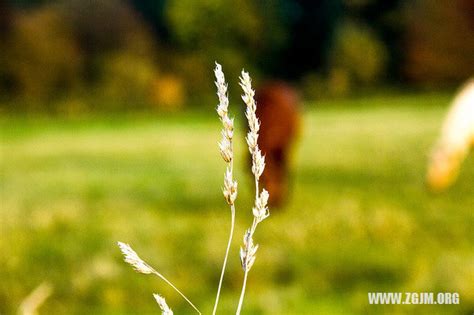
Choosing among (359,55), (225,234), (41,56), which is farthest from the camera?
(41,56)

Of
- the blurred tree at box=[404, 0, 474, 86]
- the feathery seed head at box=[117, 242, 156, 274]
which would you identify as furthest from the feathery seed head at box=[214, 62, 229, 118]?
the blurred tree at box=[404, 0, 474, 86]

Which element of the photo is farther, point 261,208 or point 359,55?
point 359,55

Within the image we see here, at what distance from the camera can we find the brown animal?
4.46 meters

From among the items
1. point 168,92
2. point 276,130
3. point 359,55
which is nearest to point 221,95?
point 276,130

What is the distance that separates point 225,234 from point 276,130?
983mm

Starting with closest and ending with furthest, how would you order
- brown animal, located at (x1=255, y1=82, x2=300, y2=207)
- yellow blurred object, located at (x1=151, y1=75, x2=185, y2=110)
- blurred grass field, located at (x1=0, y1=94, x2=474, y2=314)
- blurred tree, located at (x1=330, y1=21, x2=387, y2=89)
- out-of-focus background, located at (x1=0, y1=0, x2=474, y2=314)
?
blurred grass field, located at (x1=0, y1=94, x2=474, y2=314) → out-of-focus background, located at (x1=0, y1=0, x2=474, y2=314) → brown animal, located at (x1=255, y1=82, x2=300, y2=207) → yellow blurred object, located at (x1=151, y1=75, x2=185, y2=110) → blurred tree, located at (x1=330, y1=21, x2=387, y2=89)

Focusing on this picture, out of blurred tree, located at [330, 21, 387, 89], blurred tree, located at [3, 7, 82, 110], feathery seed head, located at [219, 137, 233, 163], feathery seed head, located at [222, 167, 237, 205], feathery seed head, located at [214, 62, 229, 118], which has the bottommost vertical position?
feathery seed head, located at [222, 167, 237, 205]

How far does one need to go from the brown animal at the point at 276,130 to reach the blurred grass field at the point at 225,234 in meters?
0.19

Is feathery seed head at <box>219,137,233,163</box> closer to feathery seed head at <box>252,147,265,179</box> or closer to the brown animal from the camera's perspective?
feathery seed head at <box>252,147,265,179</box>

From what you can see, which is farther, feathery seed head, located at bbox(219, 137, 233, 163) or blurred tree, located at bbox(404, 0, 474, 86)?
blurred tree, located at bbox(404, 0, 474, 86)

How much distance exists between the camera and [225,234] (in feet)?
12.1

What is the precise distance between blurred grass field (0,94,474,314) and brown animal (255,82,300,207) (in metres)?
0.19

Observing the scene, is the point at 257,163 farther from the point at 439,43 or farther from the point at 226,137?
the point at 439,43

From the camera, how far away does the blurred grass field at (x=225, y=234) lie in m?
2.82
